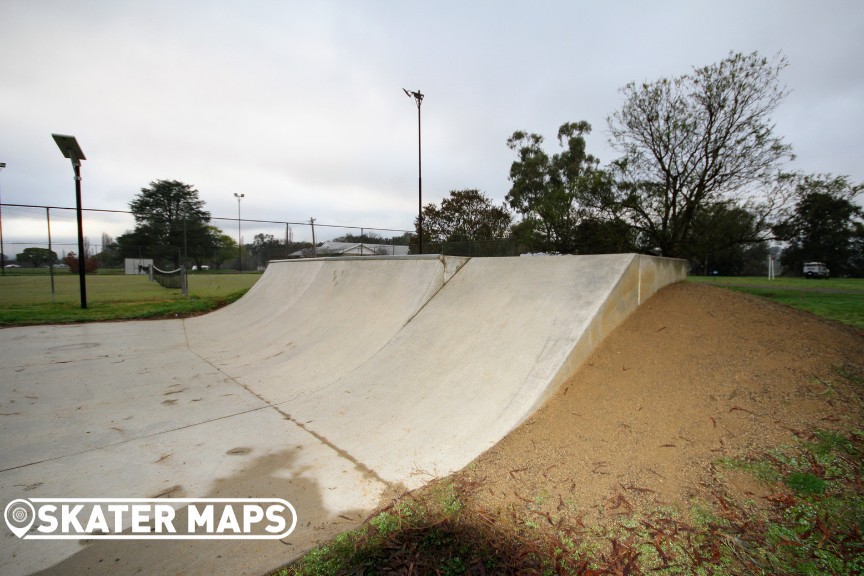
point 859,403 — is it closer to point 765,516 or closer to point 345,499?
Result: point 765,516

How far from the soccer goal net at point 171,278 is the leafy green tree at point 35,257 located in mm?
3105

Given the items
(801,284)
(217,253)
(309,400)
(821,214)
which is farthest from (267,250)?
(801,284)

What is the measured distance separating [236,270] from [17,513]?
644 inches

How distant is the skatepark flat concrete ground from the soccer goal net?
21.4ft

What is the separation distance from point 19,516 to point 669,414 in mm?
4459

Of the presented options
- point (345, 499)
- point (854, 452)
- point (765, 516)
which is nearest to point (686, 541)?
point (765, 516)

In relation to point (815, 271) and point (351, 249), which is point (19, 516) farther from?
point (815, 271)

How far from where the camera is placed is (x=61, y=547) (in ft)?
6.50

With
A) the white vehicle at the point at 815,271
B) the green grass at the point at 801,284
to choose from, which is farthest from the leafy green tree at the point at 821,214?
the white vehicle at the point at 815,271

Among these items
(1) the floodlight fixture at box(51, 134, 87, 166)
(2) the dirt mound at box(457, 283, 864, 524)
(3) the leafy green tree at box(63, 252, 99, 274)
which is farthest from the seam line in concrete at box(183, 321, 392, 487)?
(3) the leafy green tree at box(63, 252, 99, 274)

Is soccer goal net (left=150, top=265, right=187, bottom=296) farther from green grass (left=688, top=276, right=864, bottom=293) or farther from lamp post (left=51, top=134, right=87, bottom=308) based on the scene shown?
green grass (left=688, top=276, right=864, bottom=293)

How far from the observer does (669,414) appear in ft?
8.88

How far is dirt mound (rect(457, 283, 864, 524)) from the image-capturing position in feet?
7.17

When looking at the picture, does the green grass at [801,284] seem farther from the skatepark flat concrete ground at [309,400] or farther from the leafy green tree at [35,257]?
the leafy green tree at [35,257]
